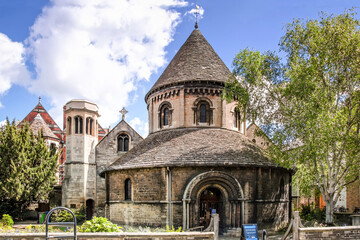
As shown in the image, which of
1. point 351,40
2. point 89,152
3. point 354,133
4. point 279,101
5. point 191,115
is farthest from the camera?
point 89,152

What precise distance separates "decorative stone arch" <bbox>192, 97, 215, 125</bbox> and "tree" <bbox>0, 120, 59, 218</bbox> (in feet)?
47.8

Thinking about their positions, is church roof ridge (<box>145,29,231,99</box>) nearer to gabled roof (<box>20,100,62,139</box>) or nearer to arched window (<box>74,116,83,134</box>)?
arched window (<box>74,116,83,134</box>)

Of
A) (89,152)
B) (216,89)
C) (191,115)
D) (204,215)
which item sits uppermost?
(216,89)

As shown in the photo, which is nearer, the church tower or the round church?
the round church

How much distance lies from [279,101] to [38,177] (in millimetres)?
20557

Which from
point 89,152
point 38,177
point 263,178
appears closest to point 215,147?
point 263,178

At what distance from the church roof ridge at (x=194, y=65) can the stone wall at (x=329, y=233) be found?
1296 cm

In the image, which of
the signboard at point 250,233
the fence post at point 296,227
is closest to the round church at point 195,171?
the signboard at point 250,233

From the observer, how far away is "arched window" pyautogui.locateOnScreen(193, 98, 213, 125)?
23109 mm

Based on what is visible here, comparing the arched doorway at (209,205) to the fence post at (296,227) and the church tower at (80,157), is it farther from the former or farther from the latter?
the church tower at (80,157)

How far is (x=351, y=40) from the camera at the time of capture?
17.1 m

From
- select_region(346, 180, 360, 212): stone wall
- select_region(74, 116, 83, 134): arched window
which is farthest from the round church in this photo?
select_region(346, 180, 360, 212): stone wall

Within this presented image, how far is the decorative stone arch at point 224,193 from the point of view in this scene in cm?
1797

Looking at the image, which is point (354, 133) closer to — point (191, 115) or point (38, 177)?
point (191, 115)
